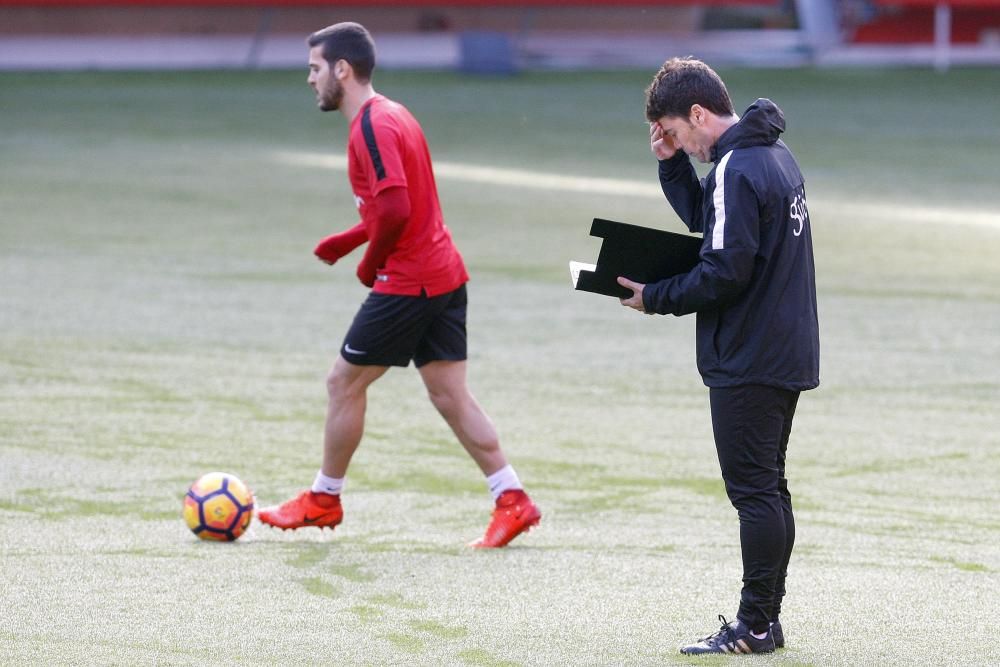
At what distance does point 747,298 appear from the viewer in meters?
5.09

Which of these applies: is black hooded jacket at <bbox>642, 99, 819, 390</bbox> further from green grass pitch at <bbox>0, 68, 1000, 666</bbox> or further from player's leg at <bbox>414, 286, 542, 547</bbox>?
player's leg at <bbox>414, 286, 542, 547</bbox>

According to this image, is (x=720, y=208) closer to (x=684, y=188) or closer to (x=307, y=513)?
(x=684, y=188)

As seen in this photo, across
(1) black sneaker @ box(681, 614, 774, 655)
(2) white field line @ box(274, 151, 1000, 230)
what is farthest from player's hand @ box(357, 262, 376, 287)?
(2) white field line @ box(274, 151, 1000, 230)

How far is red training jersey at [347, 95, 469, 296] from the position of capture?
6.48m

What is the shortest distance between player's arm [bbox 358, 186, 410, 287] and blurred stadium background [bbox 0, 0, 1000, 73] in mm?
28465

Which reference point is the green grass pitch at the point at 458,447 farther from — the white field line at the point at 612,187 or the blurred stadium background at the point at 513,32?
the blurred stadium background at the point at 513,32

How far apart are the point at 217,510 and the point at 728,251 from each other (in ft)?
8.85

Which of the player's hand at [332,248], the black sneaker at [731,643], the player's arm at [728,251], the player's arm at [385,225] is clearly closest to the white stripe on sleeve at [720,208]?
the player's arm at [728,251]

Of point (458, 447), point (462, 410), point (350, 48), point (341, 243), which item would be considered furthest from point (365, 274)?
point (458, 447)

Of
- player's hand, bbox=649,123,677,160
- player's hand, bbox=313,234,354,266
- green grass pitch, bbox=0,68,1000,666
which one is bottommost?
green grass pitch, bbox=0,68,1000,666

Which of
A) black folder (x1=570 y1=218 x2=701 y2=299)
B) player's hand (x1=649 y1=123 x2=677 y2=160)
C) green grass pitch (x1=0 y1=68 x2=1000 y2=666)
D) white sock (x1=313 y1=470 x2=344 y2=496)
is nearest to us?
black folder (x1=570 y1=218 x2=701 y2=299)

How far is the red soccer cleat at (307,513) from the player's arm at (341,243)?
38.0 inches

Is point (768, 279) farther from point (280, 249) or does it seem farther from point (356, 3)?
point (356, 3)

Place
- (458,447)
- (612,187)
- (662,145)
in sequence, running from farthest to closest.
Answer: (612,187) < (458,447) < (662,145)
